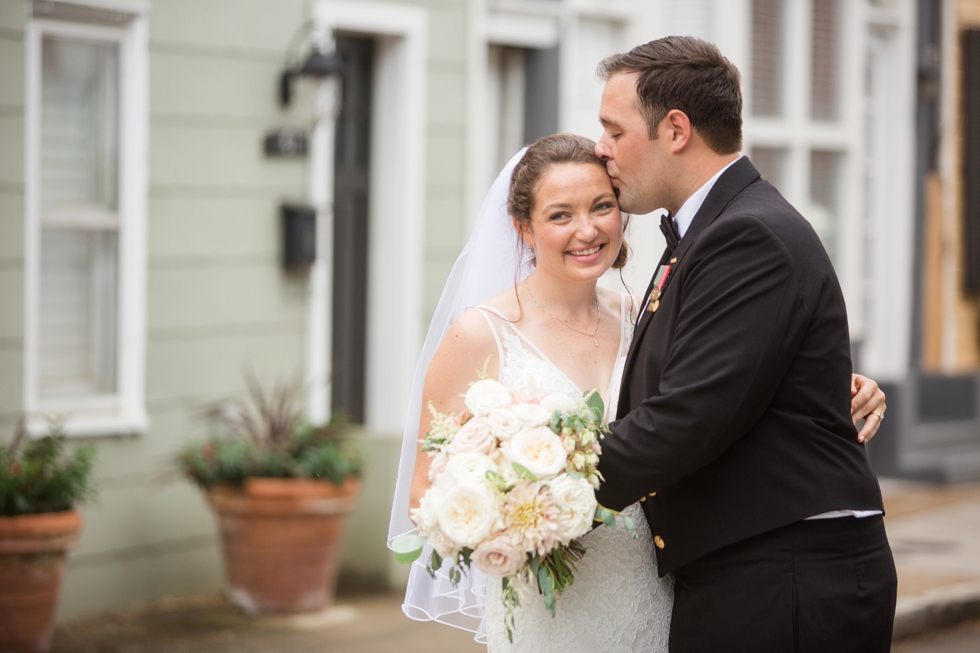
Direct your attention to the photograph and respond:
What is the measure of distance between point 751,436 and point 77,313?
447 cm

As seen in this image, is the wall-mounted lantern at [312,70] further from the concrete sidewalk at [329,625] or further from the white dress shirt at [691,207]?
the white dress shirt at [691,207]

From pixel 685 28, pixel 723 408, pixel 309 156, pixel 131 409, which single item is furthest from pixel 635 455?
pixel 685 28

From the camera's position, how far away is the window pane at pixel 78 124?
6160mm

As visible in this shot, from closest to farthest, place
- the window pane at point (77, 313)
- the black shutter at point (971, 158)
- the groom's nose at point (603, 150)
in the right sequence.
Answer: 1. the groom's nose at point (603, 150)
2. the window pane at point (77, 313)
3. the black shutter at point (971, 158)

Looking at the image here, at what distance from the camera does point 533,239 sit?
3359 millimetres

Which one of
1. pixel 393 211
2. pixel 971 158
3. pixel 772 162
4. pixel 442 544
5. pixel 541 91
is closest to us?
pixel 442 544

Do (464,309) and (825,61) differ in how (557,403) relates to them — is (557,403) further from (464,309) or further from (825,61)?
(825,61)

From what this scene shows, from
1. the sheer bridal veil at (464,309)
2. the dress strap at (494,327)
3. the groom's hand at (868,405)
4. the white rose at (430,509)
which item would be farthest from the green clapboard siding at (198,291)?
the groom's hand at (868,405)

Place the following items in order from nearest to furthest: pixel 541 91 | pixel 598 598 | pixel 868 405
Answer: pixel 868 405, pixel 598 598, pixel 541 91

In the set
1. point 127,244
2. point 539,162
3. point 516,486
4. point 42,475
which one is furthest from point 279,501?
point 516,486

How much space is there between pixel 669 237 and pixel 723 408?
21.6 inches

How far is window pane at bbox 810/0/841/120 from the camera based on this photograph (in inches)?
400

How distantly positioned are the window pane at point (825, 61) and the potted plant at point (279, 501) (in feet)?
18.6

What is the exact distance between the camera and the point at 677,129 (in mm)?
2918
